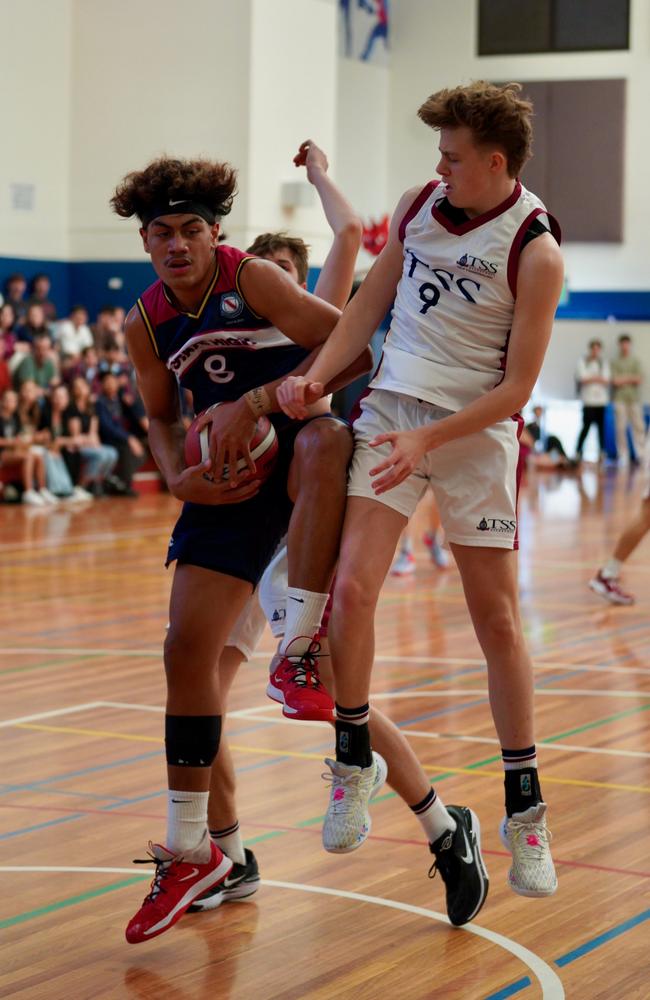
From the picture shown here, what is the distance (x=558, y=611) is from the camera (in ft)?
29.5

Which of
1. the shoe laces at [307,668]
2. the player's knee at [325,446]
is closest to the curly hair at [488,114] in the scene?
the player's knee at [325,446]

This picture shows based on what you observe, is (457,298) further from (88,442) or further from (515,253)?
(88,442)

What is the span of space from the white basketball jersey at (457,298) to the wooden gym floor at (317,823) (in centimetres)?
131

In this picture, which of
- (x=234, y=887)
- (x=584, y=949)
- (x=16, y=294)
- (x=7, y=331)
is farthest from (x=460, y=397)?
(x=16, y=294)

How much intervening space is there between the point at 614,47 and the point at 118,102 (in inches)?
396

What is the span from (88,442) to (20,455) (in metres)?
1.11

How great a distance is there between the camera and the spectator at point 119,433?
627 inches

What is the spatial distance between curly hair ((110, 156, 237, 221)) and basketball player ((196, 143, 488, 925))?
355mm

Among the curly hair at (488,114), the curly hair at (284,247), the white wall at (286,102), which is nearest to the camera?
the curly hair at (488,114)

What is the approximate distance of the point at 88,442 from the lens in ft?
51.2

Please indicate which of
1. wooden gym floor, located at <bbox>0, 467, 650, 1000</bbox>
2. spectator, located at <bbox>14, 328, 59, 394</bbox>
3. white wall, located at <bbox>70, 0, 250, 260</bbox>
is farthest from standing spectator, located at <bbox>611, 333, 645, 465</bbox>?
wooden gym floor, located at <bbox>0, 467, 650, 1000</bbox>

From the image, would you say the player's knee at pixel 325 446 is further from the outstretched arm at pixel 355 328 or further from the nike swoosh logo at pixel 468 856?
the nike swoosh logo at pixel 468 856

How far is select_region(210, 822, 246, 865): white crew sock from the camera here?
3.98 meters

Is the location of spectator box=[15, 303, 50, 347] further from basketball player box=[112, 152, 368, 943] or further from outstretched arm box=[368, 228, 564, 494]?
outstretched arm box=[368, 228, 564, 494]
